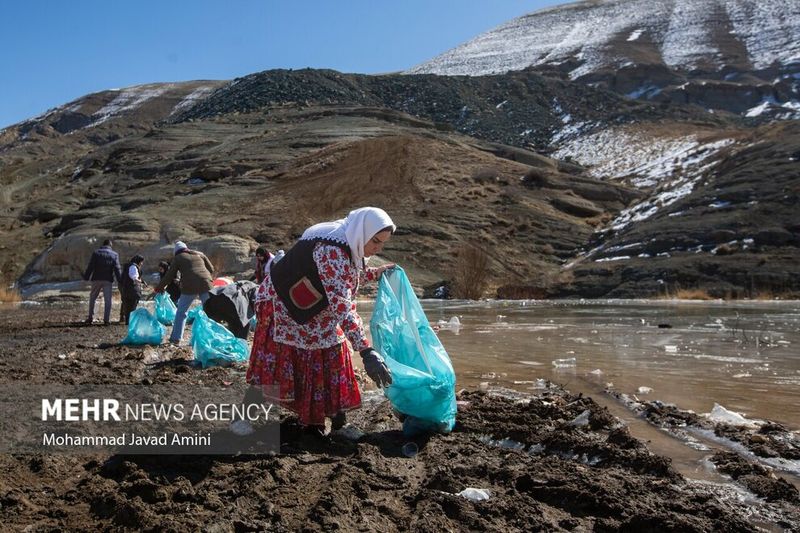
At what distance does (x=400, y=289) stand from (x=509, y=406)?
1228 mm

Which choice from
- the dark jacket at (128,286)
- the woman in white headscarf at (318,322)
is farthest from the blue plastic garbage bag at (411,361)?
the dark jacket at (128,286)

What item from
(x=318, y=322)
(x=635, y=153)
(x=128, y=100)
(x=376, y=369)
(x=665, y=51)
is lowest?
(x=376, y=369)

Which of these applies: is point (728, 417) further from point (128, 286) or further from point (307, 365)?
point (128, 286)

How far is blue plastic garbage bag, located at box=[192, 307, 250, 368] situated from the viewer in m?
7.15

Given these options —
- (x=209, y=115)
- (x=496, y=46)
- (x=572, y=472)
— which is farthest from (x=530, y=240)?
(x=496, y=46)

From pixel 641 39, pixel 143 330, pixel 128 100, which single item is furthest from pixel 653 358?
pixel 128 100

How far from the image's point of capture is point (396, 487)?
344 cm

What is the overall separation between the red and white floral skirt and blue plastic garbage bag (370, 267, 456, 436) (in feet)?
1.04

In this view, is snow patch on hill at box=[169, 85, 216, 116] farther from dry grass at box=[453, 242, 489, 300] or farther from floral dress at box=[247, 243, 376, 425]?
floral dress at box=[247, 243, 376, 425]

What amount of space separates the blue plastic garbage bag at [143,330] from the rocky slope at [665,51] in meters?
75.3

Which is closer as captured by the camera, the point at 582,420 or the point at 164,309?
the point at 582,420

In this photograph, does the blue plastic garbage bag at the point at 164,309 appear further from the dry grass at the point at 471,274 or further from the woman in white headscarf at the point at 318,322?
the dry grass at the point at 471,274

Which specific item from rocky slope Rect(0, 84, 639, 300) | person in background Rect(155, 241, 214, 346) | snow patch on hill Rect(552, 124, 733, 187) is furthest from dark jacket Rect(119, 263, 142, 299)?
snow patch on hill Rect(552, 124, 733, 187)

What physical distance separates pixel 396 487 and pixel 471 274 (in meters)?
24.1
